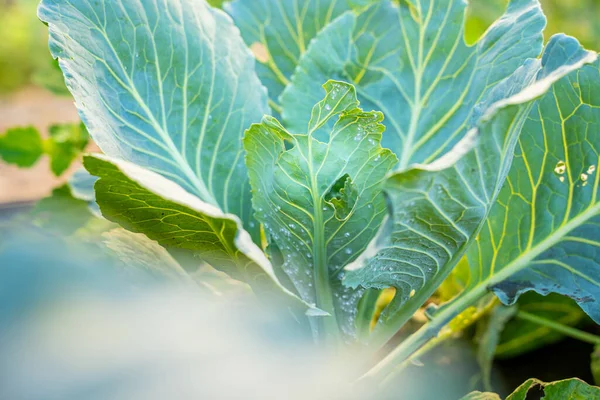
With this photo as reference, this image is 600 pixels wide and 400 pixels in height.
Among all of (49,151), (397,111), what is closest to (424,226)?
(397,111)

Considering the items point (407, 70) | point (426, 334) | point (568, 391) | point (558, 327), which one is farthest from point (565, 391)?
point (407, 70)

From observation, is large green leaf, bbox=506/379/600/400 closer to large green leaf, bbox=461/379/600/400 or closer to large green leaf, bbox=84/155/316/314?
large green leaf, bbox=461/379/600/400

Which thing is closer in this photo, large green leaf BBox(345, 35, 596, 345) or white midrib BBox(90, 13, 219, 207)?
large green leaf BBox(345, 35, 596, 345)

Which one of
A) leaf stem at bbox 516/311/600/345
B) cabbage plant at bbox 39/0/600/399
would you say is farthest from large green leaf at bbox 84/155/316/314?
leaf stem at bbox 516/311/600/345

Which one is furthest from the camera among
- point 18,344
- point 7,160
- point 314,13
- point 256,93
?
point 7,160

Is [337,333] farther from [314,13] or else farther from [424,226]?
[314,13]

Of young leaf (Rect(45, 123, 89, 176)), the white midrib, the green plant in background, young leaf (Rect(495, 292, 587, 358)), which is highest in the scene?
the green plant in background
